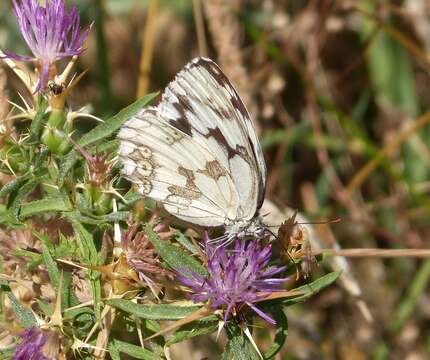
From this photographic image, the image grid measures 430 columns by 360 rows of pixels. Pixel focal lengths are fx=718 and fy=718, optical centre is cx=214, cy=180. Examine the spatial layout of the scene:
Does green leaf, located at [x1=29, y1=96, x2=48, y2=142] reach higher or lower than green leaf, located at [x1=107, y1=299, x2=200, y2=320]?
higher

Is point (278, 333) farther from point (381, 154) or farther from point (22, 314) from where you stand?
A: point (381, 154)

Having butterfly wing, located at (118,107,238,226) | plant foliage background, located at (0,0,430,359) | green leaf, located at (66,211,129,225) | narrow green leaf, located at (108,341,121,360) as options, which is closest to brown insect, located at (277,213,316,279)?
plant foliage background, located at (0,0,430,359)

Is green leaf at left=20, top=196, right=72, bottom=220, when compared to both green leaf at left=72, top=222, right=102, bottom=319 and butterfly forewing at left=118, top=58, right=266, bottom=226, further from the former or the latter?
butterfly forewing at left=118, top=58, right=266, bottom=226

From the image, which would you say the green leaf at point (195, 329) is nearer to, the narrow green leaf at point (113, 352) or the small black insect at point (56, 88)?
the narrow green leaf at point (113, 352)

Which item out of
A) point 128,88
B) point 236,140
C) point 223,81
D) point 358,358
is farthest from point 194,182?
point 128,88

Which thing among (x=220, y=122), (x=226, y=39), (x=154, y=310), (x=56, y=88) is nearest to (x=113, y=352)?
(x=154, y=310)

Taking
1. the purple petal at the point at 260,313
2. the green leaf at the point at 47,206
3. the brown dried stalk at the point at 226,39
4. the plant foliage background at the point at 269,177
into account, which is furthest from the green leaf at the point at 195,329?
the brown dried stalk at the point at 226,39
